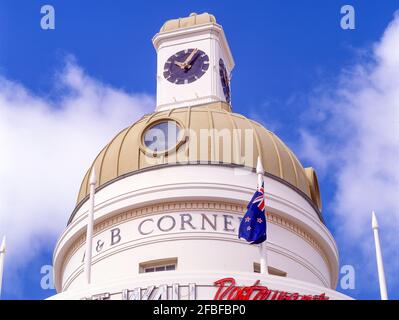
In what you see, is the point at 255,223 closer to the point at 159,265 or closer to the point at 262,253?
the point at 262,253

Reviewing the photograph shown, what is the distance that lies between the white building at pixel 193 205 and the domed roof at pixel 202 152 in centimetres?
5

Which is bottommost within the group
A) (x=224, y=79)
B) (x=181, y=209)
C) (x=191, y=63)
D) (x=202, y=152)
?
(x=181, y=209)

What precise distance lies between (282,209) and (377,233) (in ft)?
21.9

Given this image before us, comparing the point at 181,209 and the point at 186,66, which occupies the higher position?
the point at 186,66

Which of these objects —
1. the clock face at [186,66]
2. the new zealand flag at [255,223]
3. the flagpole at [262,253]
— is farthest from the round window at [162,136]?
the clock face at [186,66]

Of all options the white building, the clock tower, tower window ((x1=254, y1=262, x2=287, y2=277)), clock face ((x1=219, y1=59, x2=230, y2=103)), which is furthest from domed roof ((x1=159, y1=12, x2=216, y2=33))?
tower window ((x1=254, y1=262, x2=287, y2=277))

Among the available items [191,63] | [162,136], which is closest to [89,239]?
[162,136]

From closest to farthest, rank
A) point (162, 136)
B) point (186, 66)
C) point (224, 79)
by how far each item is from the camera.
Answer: point (162, 136) < point (186, 66) < point (224, 79)

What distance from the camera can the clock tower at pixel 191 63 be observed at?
188 ft

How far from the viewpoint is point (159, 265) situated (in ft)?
148

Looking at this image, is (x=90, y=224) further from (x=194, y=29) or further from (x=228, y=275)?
(x=194, y=29)

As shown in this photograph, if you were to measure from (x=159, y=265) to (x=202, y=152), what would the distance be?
5578mm

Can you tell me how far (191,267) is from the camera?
145ft
